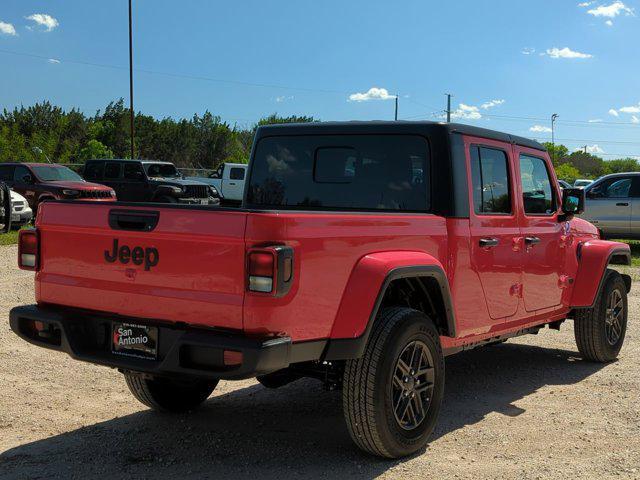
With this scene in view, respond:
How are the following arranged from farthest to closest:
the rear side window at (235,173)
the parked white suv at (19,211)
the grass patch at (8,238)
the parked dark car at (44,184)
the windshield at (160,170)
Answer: the rear side window at (235,173) → the windshield at (160,170) → the parked dark car at (44,184) → the parked white suv at (19,211) → the grass patch at (8,238)

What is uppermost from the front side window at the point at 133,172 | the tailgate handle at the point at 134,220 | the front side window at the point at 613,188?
the front side window at the point at 133,172

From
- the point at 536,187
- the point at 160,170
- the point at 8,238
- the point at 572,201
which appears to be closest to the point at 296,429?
the point at 536,187

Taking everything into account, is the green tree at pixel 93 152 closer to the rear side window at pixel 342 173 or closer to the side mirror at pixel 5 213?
the side mirror at pixel 5 213

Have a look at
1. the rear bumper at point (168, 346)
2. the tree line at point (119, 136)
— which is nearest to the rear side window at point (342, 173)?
the rear bumper at point (168, 346)

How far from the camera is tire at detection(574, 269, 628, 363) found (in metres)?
6.82

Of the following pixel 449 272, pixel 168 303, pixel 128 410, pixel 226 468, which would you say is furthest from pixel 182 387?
pixel 449 272

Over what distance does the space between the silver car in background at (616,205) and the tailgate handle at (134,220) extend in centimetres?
1515

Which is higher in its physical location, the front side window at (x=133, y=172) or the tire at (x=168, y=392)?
the front side window at (x=133, y=172)

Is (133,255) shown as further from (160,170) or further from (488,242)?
(160,170)

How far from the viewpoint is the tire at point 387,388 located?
13.3 feet

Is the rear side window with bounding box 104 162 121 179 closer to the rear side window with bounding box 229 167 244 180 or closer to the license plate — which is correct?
the rear side window with bounding box 229 167 244 180

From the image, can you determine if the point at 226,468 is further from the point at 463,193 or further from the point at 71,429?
the point at 463,193

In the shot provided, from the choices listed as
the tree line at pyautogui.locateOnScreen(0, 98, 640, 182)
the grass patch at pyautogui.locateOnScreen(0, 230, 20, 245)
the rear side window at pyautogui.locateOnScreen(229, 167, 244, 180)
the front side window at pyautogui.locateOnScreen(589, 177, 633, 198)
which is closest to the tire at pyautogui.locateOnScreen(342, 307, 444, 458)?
the grass patch at pyautogui.locateOnScreen(0, 230, 20, 245)

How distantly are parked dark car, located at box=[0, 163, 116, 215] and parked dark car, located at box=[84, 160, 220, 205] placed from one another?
177 centimetres
